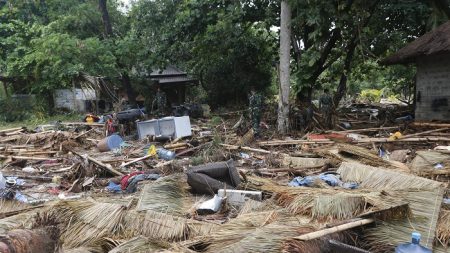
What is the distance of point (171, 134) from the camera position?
12328 mm

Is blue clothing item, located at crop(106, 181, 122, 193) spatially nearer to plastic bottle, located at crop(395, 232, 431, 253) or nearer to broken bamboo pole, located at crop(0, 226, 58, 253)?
broken bamboo pole, located at crop(0, 226, 58, 253)

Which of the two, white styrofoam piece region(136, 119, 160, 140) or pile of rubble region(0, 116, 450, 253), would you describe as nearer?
pile of rubble region(0, 116, 450, 253)

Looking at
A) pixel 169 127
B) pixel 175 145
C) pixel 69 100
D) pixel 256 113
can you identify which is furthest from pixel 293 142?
pixel 69 100

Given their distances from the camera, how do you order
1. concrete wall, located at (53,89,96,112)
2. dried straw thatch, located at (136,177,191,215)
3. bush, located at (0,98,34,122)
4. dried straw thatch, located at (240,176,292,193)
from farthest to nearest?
concrete wall, located at (53,89,96,112) < bush, located at (0,98,34,122) < dried straw thatch, located at (240,176,292,193) < dried straw thatch, located at (136,177,191,215)

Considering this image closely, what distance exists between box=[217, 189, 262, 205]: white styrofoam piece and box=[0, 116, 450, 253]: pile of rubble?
14 millimetres

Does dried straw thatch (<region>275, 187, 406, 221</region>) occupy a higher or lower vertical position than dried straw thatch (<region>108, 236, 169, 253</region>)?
higher

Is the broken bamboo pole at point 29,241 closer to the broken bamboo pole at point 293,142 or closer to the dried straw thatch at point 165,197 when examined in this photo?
the dried straw thatch at point 165,197

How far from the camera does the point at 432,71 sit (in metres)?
12.7

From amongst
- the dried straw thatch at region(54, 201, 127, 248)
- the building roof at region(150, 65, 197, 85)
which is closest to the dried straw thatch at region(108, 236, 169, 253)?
the dried straw thatch at region(54, 201, 127, 248)

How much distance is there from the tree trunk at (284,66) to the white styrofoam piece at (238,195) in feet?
25.6

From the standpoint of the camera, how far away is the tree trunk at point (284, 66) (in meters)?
12.7

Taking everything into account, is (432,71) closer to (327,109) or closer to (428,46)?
(428,46)

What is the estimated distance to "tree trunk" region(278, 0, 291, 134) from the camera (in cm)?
1274

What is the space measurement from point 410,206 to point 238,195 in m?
2.14
